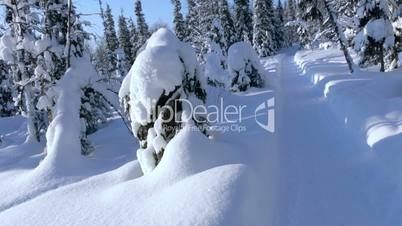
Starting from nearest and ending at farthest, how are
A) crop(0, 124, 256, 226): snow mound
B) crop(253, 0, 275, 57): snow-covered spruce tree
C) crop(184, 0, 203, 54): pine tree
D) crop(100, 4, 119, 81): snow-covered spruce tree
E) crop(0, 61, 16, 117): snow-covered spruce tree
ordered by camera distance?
crop(0, 124, 256, 226): snow mound, crop(0, 61, 16, 117): snow-covered spruce tree, crop(184, 0, 203, 54): pine tree, crop(100, 4, 119, 81): snow-covered spruce tree, crop(253, 0, 275, 57): snow-covered spruce tree

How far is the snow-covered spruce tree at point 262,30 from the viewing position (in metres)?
59.0

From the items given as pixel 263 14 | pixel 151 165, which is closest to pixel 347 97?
pixel 151 165

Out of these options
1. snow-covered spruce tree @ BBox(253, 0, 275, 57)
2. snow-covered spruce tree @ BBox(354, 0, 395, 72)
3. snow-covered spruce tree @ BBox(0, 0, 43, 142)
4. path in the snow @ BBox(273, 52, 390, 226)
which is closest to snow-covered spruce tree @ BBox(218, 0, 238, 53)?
snow-covered spruce tree @ BBox(253, 0, 275, 57)

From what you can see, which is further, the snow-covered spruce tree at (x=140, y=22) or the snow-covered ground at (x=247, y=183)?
the snow-covered spruce tree at (x=140, y=22)

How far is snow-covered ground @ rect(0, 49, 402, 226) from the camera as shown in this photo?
19.5 feet

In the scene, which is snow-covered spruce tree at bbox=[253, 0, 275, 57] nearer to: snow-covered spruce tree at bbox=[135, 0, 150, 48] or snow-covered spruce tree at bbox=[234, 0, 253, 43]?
snow-covered spruce tree at bbox=[234, 0, 253, 43]

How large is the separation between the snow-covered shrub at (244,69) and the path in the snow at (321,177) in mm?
10029

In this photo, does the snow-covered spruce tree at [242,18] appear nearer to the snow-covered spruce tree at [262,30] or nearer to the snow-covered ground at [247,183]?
the snow-covered spruce tree at [262,30]

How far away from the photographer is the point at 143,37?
52.9m

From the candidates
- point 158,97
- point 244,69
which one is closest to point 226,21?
point 244,69

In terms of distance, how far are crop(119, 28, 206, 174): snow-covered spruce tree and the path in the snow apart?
2.55 metres

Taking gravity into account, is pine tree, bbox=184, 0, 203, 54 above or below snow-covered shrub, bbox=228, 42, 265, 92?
above

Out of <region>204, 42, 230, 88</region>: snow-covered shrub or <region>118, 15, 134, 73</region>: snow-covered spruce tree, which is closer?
<region>204, 42, 230, 88</region>: snow-covered shrub

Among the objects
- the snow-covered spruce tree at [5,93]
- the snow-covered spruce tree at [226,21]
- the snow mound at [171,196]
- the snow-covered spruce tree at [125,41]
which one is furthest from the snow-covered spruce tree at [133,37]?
the snow mound at [171,196]
